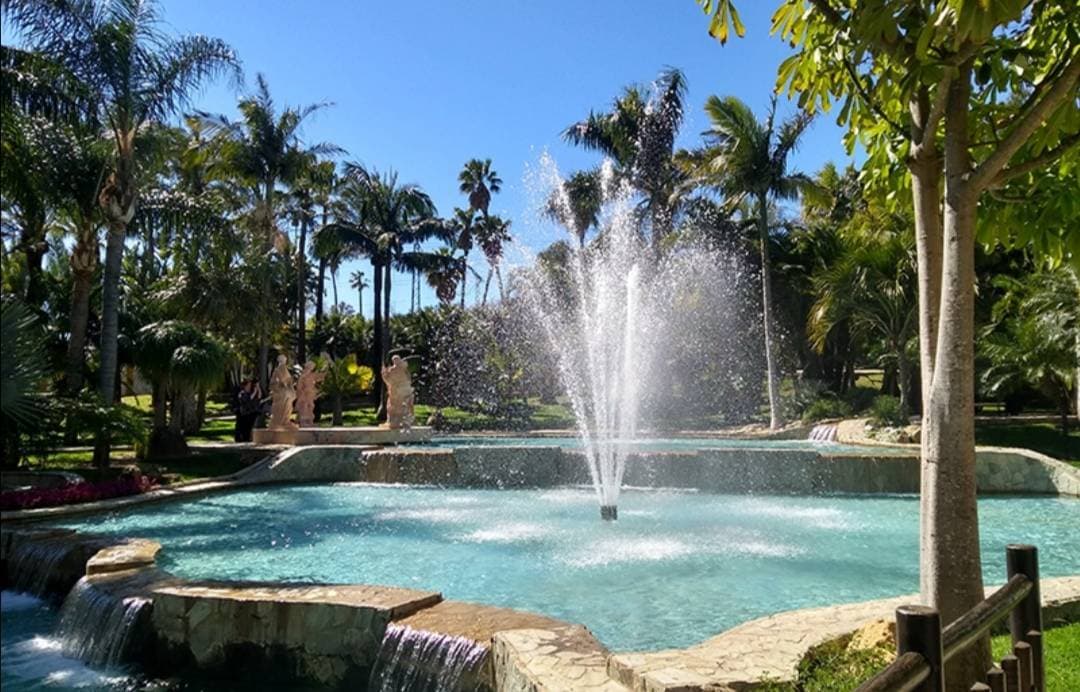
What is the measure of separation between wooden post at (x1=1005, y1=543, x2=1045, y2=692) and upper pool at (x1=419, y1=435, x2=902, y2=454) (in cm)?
1535

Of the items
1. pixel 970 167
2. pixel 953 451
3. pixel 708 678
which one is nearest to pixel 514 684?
pixel 708 678

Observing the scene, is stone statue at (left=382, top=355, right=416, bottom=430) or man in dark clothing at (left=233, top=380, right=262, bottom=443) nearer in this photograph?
stone statue at (left=382, top=355, right=416, bottom=430)

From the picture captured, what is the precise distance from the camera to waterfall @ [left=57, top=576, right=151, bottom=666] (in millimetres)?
5949

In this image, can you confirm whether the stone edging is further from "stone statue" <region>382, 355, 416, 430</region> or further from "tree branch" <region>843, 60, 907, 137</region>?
"stone statue" <region>382, 355, 416, 430</region>

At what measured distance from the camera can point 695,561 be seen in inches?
305

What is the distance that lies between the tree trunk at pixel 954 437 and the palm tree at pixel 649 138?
88.5 feet

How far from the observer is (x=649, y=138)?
30844mm

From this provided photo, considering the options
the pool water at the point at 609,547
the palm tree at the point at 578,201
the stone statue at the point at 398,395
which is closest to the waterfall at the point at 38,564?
the pool water at the point at 609,547

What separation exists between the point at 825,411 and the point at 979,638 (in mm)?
24128

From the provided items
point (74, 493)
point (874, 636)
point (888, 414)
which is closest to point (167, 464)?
point (74, 493)

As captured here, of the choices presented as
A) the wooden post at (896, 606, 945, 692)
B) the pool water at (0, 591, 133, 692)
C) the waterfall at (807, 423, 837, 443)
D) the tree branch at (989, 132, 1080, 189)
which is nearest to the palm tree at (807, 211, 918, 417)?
the waterfall at (807, 423, 837, 443)

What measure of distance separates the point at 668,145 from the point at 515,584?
26.6m

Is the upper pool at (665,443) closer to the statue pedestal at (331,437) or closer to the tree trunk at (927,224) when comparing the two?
the statue pedestal at (331,437)

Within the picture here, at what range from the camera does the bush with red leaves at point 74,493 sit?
35.2 feet
